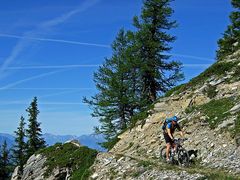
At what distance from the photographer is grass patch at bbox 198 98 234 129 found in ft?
67.2

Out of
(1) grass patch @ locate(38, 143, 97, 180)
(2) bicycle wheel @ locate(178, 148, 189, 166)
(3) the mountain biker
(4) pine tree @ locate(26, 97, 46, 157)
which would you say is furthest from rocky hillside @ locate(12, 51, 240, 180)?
(4) pine tree @ locate(26, 97, 46, 157)

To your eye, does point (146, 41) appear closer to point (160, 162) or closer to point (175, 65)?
point (175, 65)

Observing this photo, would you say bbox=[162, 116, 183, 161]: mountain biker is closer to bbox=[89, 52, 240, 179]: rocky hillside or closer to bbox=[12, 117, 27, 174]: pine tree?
bbox=[89, 52, 240, 179]: rocky hillside

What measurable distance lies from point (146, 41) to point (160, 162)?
79.2 feet

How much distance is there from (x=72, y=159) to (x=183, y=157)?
386 inches

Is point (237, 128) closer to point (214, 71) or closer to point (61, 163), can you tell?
point (214, 71)

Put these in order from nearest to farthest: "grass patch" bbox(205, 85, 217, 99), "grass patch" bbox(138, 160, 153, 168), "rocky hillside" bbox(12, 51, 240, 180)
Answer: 1. "rocky hillside" bbox(12, 51, 240, 180)
2. "grass patch" bbox(138, 160, 153, 168)
3. "grass patch" bbox(205, 85, 217, 99)

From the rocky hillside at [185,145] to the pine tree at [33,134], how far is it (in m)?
31.9

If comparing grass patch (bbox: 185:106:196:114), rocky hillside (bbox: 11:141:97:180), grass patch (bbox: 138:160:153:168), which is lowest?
grass patch (bbox: 138:160:153:168)

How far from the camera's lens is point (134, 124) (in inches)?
1113

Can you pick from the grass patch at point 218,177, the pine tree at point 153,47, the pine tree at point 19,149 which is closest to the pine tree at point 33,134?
the pine tree at point 19,149

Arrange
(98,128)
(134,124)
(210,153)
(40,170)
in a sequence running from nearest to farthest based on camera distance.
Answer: (210,153) → (40,170) → (134,124) → (98,128)

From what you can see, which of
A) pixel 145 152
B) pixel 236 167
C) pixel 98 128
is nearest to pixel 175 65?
pixel 98 128

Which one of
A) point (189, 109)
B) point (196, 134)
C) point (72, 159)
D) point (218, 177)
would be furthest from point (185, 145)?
point (72, 159)
